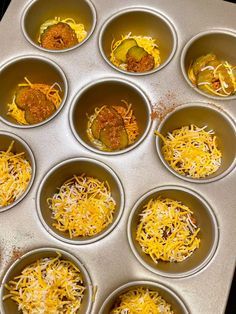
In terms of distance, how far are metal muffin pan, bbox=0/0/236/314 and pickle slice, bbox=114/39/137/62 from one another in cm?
14

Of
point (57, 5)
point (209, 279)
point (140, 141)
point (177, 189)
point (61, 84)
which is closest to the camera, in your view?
point (209, 279)

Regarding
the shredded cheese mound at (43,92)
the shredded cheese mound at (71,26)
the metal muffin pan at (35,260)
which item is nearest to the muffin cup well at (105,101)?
the shredded cheese mound at (43,92)

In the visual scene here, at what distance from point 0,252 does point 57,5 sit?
1.38 m

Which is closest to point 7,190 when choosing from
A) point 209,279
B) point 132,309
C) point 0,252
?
point 0,252

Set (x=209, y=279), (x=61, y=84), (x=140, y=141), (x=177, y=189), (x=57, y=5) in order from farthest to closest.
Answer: (x=57, y=5) → (x=61, y=84) → (x=140, y=141) → (x=177, y=189) → (x=209, y=279)

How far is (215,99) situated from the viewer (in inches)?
75.5

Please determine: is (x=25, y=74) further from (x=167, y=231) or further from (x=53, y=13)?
(x=167, y=231)

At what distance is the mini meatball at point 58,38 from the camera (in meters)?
2.16

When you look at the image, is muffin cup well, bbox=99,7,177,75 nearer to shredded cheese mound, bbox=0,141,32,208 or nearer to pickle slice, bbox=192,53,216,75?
pickle slice, bbox=192,53,216,75

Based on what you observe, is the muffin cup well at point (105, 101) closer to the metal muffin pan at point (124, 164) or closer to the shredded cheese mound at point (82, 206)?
the metal muffin pan at point (124, 164)

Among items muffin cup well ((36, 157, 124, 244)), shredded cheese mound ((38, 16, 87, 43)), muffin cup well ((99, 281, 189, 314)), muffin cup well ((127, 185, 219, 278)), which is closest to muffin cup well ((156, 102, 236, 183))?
muffin cup well ((127, 185, 219, 278))

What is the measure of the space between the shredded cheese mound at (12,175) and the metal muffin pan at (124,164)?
0.08 meters

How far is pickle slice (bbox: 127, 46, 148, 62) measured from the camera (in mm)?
2094

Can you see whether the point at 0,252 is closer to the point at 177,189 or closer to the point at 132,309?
the point at 132,309
